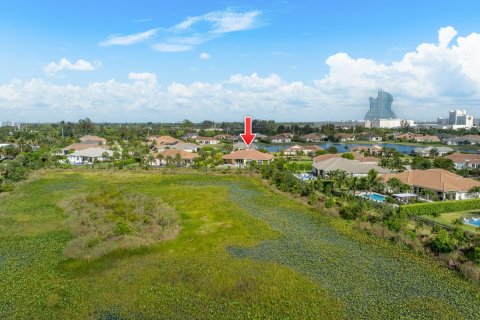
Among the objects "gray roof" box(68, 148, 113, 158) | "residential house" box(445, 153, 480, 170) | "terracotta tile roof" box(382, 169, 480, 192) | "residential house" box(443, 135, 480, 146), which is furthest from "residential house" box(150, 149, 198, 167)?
"residential house" box(443, 135, 480, 146)

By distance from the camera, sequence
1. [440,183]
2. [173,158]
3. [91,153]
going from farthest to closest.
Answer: [91,153] → [173,158] → [440,183]

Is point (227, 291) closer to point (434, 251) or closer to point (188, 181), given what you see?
point (434, 251)

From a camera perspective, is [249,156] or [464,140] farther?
[464,140]

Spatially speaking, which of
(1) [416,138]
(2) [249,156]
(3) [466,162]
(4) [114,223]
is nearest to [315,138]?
(1) [416,138]

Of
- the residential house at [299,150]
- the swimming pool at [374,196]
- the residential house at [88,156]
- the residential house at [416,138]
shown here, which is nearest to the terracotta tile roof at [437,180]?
the swimming pool at [374,196]

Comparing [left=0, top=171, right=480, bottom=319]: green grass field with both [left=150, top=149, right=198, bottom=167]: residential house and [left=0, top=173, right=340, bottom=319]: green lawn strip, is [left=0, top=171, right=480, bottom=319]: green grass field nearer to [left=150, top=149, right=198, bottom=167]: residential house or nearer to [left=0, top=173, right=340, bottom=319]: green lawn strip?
[left=0, top=173, right=340, bottom=319]: green lawn strip

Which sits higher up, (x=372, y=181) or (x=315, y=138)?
(x=315, y=138)

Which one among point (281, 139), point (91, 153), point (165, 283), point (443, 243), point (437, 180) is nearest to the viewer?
point (165, 283)

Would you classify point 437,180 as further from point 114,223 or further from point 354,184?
point 114,223

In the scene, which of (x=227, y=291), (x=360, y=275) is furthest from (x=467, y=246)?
(x=227, y=291)
